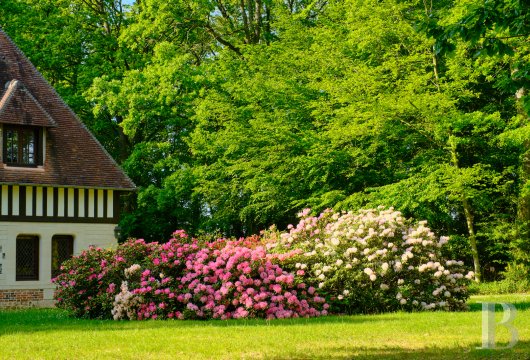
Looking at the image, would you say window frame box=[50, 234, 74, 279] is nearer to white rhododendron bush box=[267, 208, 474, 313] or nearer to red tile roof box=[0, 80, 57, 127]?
red tile roof box=[0, 80, 57, 127]

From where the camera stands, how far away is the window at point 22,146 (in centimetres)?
2706

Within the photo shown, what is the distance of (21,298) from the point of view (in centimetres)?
2662

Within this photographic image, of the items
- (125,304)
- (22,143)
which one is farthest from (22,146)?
(125,304)

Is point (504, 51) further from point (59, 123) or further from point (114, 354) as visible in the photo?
point (59, 123)

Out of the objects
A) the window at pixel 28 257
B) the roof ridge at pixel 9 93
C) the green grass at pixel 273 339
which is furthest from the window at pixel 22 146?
the green grass at pixel 273 339

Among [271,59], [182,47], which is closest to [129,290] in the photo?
[271,59]

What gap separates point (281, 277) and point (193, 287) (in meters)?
1.76

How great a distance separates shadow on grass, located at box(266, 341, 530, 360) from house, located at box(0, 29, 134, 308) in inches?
724

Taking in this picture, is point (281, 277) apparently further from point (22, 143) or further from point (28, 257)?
point (22, 143)

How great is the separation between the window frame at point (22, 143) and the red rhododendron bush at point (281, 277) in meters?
9.90

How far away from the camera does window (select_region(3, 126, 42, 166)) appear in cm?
2706

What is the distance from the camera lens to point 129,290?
54.6ft

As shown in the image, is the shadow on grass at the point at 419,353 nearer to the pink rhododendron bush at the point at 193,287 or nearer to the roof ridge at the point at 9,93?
the pink rhododendron bush at the point at 193,287

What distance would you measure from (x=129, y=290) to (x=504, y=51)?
30.7ft
